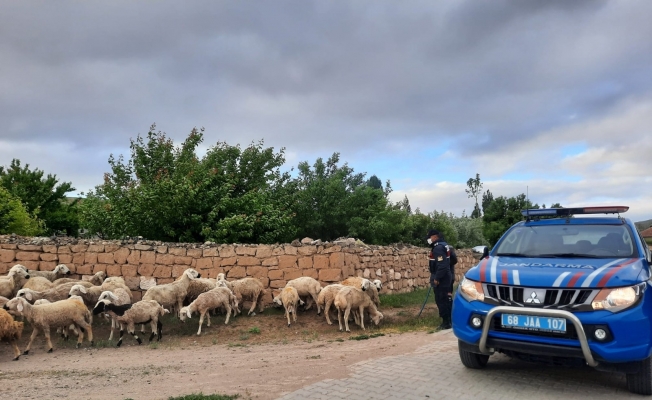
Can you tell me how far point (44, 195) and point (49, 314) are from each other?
80.6 ft

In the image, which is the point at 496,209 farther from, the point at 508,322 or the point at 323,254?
the point at 508,322

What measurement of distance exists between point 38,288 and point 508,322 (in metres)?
10.5

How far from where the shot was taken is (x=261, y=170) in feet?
69.1

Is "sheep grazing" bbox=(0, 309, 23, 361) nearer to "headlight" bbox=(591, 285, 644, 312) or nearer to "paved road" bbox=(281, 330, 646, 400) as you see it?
"paved road" bbox=(281, 330, 646, 400)

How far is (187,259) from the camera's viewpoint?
12.6m

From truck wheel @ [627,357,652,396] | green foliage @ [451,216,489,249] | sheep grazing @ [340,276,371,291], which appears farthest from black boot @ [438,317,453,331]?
green foliage @ [451,216,489,249]

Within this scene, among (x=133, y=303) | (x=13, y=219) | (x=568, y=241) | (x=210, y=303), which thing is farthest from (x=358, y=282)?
(x=13, y=219)

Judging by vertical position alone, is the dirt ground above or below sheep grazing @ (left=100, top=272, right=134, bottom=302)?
below

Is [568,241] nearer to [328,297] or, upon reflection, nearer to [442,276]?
[442,276]

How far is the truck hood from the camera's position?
4684 millimetres

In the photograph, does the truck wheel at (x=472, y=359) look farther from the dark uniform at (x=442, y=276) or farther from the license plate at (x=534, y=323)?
the dark uniform at (x=442, y=276)

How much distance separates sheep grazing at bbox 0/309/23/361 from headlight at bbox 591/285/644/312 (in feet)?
28.9

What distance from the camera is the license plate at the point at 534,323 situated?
4609 mm

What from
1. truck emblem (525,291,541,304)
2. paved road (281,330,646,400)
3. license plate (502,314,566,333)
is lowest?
paved road (281,330,646,400)
